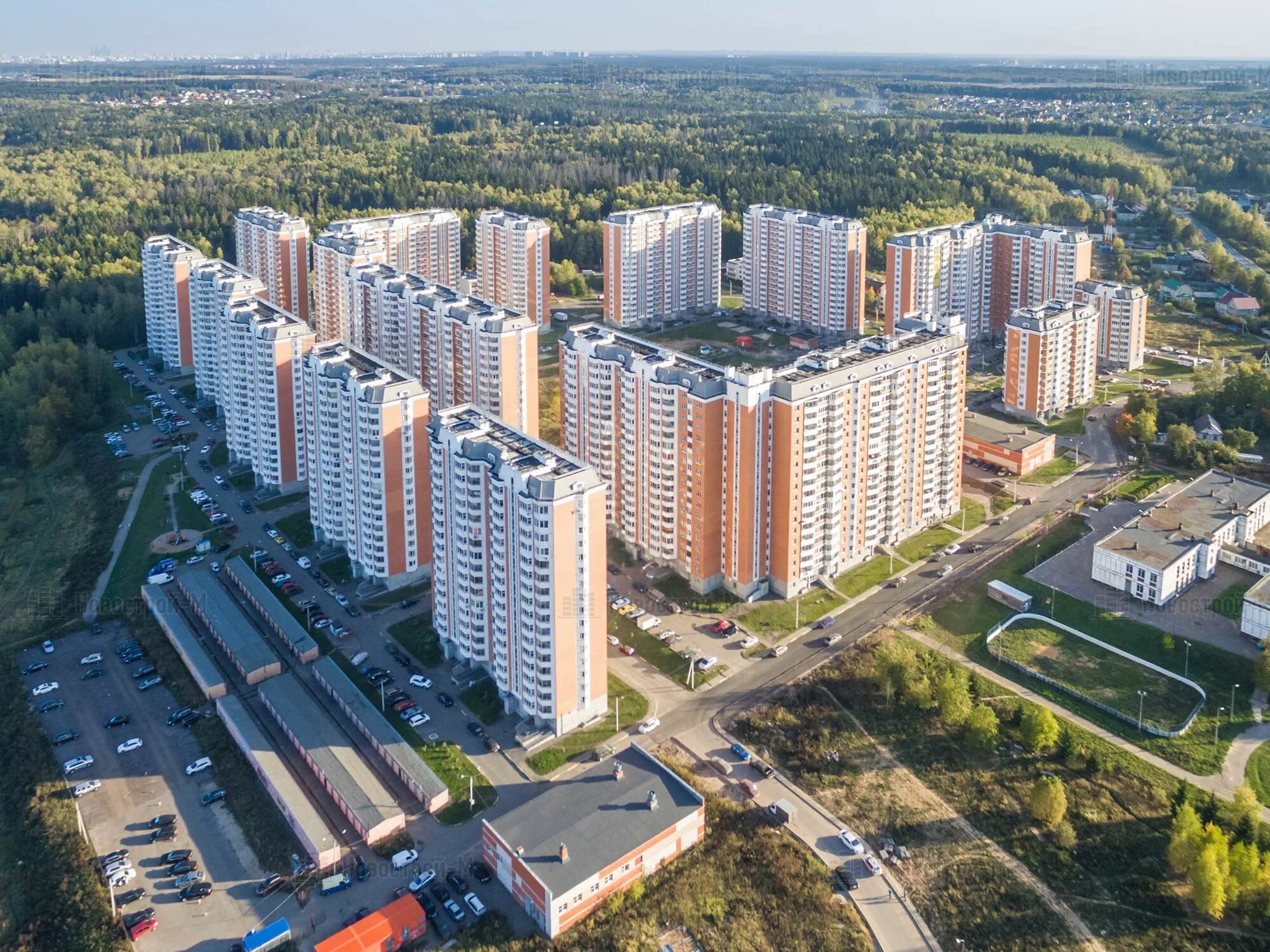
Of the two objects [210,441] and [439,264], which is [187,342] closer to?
[210,441]

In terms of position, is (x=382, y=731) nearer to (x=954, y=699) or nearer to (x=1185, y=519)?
(x=954, y=699)

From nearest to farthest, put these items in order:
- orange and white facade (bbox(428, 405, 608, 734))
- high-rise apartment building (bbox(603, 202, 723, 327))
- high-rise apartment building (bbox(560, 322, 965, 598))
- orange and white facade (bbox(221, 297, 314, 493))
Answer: orange and white facade (bbox(428, 405, 608, 734)) → high-rise apartment building (bbox(560, 322, 965, 598)) → orange and white facade (bbox(221, 297, 314, 493)) → high-rise apartment building (bbox(603, 202, 723, 327))

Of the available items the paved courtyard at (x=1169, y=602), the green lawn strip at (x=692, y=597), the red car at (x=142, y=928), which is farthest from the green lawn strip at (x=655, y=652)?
the red car at (x=142, y=928)

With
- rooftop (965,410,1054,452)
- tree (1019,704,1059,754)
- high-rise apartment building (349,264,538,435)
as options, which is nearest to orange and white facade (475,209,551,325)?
high-rise apartment building (349,264,538,435)

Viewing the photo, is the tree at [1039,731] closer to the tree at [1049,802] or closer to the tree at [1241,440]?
the tree at [1049,802]

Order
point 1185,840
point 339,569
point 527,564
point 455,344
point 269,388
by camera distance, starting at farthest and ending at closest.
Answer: point 455,344, point 269,388, point 339,569, point 527,564, point 1185,840

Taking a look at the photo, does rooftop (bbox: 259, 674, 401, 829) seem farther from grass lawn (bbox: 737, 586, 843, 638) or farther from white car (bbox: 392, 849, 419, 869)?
grass lawn (bbox: 737, 586, 843, 638)

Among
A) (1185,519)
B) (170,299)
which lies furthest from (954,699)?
(170,299)
